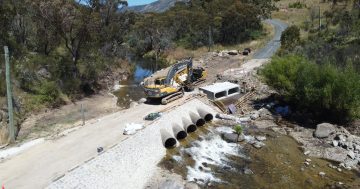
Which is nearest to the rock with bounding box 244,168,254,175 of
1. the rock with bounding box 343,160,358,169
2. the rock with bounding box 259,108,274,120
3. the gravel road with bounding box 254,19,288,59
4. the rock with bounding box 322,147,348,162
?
the rock with bounding box 322,147,348,162

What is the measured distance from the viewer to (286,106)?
33.0 m

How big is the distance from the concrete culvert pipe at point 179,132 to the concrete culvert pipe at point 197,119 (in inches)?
93.0

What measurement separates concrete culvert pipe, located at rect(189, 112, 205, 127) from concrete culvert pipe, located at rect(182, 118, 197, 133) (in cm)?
83

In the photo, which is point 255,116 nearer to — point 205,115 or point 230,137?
point 205,115

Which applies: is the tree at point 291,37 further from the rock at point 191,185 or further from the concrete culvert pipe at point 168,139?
the rock at point 191,185

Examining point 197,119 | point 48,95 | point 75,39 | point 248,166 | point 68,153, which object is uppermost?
point 75,39

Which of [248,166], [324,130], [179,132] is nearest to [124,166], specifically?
[179,132]

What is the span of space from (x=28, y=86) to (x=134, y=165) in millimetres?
17132

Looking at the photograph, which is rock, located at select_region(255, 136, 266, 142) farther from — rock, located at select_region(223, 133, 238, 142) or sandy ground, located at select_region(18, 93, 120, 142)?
sandy ground, located at select_region(18, 93, 120, 142)

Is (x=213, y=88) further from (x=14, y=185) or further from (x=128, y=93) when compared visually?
(x=14, y=185)

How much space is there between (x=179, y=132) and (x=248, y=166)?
551cm

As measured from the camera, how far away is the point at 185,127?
2730 centimetres

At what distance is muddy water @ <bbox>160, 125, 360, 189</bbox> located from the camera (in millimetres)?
21125

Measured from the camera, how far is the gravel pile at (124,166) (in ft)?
62.1
